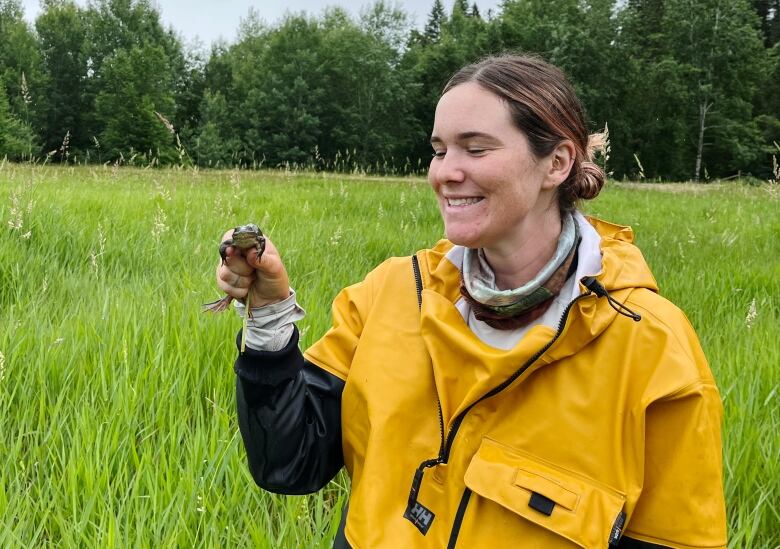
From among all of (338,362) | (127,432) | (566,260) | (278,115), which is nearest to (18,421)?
(127,432)

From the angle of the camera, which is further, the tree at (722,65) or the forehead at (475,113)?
the tree at (722,65)

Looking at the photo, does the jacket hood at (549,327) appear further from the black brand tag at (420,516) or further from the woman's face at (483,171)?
the black brand tag at (420,516)

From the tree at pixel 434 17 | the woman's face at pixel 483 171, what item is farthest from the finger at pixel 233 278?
the tree at pixel 434 17

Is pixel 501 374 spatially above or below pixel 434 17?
below

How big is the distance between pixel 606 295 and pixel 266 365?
0.86 meters

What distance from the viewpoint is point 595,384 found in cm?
138

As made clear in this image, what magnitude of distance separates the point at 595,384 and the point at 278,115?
55.1 metres

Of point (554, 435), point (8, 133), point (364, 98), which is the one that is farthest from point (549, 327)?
point (364, 98)

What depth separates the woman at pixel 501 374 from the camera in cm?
134

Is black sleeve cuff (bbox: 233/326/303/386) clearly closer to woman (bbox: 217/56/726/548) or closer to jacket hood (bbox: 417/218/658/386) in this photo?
woman (bbox: 217/56/726/548)

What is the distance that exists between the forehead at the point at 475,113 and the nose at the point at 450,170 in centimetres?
6

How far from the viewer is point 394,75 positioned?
5469 cm

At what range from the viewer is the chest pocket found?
1.31 m

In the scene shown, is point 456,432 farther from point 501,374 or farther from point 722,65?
point 722,65
